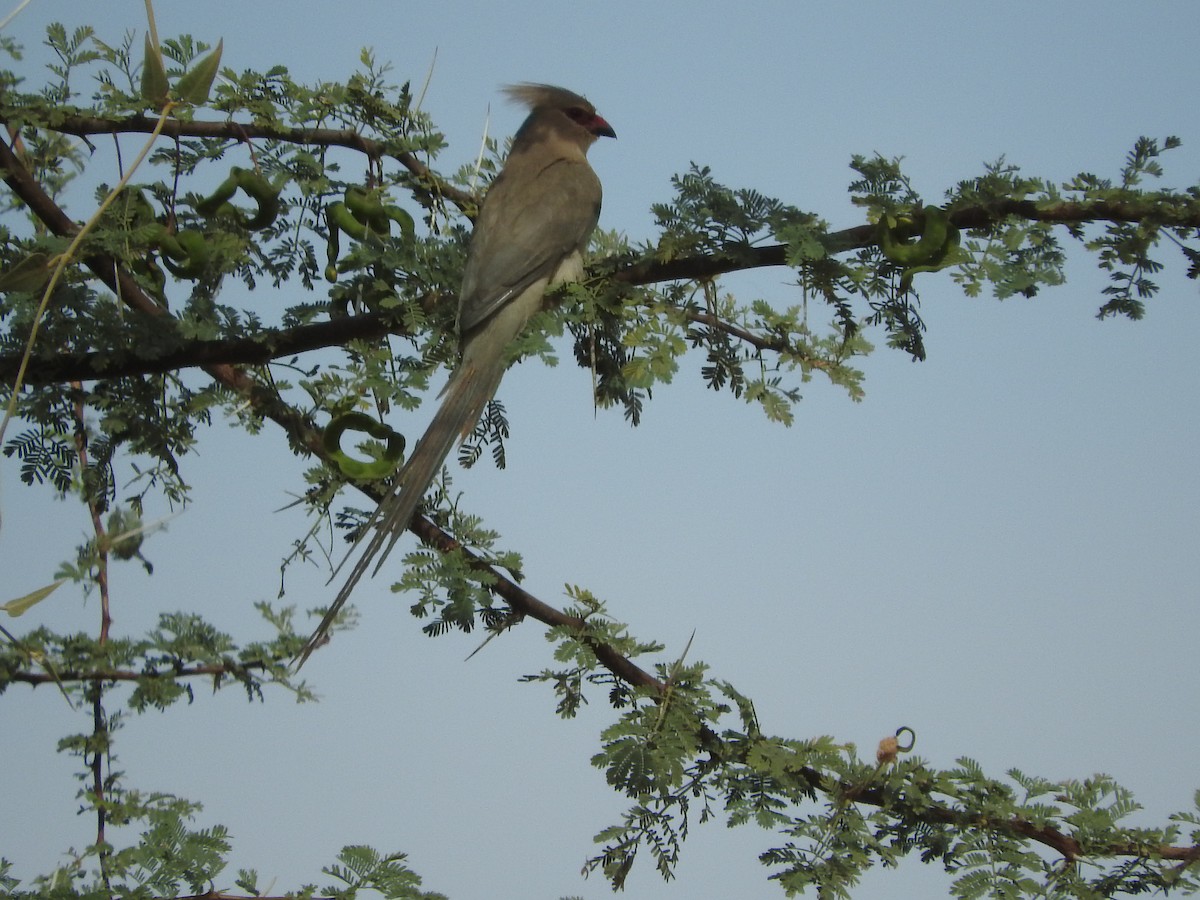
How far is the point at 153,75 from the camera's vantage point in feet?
5.74

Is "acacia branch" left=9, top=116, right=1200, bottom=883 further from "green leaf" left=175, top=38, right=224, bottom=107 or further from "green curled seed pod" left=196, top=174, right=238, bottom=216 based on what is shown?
"green leaf" left=175, top=38, right=224, bottom=107

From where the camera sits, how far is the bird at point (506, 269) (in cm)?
263

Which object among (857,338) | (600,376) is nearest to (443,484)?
(600,376)

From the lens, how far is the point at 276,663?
301 centimetres

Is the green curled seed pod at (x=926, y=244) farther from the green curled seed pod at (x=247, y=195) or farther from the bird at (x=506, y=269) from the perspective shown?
the green curled seed pod at (x=247, y=195)

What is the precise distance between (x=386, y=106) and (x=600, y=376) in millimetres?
1064

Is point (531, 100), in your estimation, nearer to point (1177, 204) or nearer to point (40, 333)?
point (40, 333)

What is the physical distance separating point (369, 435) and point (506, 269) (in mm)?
927

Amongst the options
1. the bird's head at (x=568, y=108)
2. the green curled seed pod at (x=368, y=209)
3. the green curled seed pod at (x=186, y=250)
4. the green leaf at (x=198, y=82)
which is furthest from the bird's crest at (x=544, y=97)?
the green leaf at (x=198, y=82)

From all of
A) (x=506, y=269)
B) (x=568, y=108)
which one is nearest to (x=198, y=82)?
(x=506, y=269)

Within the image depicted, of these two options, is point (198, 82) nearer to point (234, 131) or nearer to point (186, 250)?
point (186, 250)

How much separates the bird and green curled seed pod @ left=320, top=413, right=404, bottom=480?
4 centimetres

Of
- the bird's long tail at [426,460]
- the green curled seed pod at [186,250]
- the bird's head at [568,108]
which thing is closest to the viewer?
the bird's long tail at [426,460]

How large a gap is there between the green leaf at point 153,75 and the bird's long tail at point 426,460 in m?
0.88
